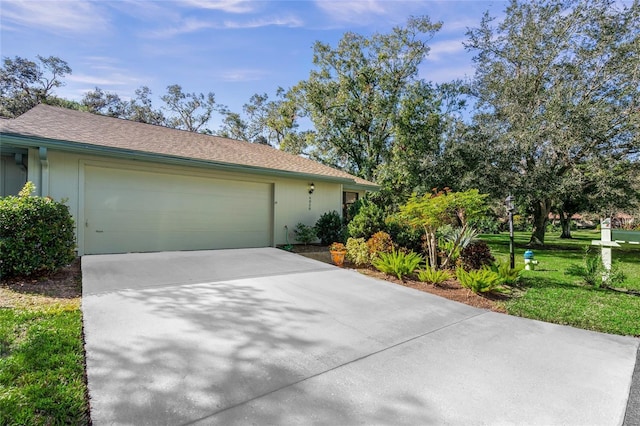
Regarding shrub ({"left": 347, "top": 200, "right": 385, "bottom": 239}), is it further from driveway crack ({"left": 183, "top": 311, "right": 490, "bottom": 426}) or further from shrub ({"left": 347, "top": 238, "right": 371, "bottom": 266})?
driveway crack ({"left": 183, "top": 311, "right": 490, "bottom": 426})

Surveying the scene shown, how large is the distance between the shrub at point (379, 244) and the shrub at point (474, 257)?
168 cm

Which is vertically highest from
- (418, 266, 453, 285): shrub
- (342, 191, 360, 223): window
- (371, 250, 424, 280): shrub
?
A: (342, 191, 360, 223): window

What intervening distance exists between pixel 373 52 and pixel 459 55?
5349 mm

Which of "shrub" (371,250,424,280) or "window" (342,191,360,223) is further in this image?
"window" (342,191,360,223)

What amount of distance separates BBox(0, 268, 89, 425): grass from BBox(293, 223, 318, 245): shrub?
23.2 ft

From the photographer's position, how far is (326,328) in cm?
371

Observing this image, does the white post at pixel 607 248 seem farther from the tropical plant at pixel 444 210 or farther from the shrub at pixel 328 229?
the shrub at pixel 328 229

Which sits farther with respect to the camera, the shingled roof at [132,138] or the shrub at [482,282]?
the shingled roof at [132,138]

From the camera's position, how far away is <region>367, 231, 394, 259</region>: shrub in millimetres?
7738

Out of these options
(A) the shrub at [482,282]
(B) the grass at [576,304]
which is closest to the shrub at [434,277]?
(A) the shrub at [482,282]

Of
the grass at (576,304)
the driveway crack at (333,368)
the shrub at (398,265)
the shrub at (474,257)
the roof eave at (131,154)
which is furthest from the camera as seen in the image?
the shrub at (474,257)

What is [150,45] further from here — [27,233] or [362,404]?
[362,404]

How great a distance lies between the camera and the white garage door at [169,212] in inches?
290

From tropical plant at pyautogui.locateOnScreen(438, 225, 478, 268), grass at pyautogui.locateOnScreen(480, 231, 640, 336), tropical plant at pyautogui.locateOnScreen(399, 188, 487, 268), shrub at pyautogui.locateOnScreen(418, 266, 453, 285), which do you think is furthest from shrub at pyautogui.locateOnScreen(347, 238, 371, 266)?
grass at pyautogui.locateOnScreen(480, 231, 640, 336)
